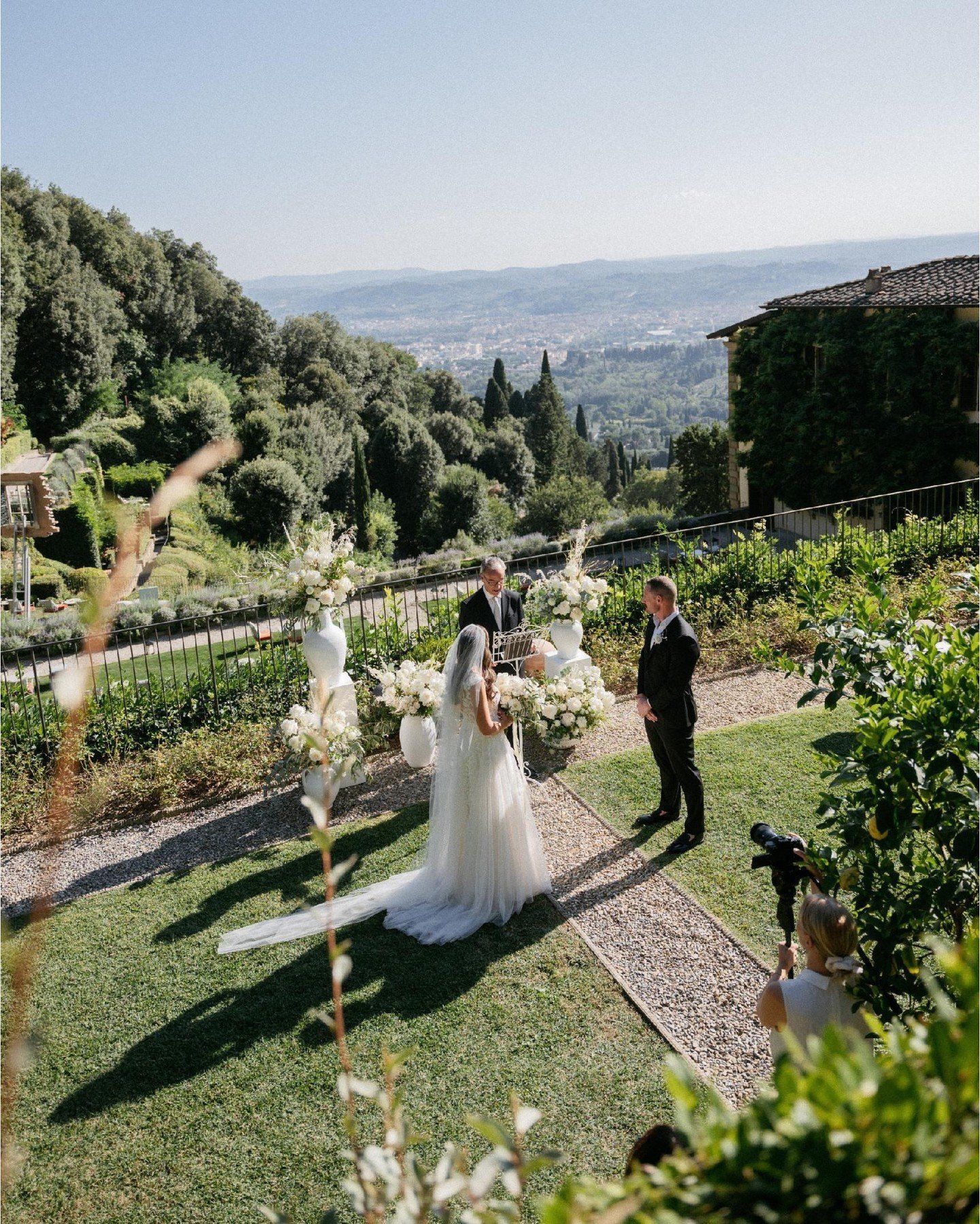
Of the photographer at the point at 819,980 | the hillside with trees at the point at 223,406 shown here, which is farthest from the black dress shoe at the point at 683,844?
the hillside with trees at the point at 223,406

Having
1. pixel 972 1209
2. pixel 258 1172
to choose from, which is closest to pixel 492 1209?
pixel 972 1209

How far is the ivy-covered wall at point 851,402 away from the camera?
24281 mm

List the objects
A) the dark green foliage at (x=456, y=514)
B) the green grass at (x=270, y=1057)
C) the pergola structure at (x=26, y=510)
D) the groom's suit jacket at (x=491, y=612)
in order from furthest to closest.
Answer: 1. the dark green foliage at (x=456, y=514)
2. the groom's suit jacket at (x=491, y=612)
3. the green grass at (x=270, y=1057)
4. the pergola structure at (x=26, y=510)

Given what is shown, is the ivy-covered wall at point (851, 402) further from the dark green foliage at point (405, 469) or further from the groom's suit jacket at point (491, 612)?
the dark green foliage at point (405, 469)

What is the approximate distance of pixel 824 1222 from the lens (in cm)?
106

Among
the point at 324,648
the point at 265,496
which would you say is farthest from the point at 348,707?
the point at 265,496

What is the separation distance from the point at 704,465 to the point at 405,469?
15.1 metres

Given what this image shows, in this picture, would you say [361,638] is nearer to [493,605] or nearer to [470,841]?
[493,605]

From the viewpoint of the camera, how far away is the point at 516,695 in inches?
267

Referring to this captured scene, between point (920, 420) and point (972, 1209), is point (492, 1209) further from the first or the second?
point (920, 420)

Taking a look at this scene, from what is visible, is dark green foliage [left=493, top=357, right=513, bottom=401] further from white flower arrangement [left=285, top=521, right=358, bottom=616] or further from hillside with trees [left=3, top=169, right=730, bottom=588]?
white flower arrangement [left=285, top=521, right=358, bottom=616]

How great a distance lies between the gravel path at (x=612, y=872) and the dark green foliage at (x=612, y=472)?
73.5 m

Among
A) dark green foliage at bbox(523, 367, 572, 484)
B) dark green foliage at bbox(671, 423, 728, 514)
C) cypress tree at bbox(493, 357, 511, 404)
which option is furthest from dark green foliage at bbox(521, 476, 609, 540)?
cypress tree at bbox(493, 357, 511, 404)

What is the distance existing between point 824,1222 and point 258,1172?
357cm
